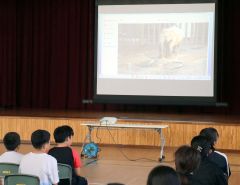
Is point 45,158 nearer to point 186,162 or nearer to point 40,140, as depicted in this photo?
point 40,140

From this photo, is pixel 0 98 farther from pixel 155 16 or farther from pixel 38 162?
pixel 38 162

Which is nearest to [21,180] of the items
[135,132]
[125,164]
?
[125,164]

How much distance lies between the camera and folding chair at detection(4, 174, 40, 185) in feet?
10.5

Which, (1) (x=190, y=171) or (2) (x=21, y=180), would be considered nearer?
(1) (x=190, y=171)

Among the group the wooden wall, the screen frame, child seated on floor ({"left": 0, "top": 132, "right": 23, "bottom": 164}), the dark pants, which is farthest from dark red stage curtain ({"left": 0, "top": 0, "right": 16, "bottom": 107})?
the dark pants

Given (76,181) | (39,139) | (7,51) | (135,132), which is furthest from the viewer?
(7,51)

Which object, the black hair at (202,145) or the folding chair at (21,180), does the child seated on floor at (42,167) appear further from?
the black hair at (202,145)

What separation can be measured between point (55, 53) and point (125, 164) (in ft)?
13.2

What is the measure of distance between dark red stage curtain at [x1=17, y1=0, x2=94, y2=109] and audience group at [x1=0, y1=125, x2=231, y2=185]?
18.1 feet

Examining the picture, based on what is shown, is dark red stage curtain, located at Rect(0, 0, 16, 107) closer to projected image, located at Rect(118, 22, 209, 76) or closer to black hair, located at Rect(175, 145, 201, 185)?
projected image, located at Rect(118, 22, 209, 76)

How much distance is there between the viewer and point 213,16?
827cm

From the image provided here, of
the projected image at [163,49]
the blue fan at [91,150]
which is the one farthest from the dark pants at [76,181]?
the projected image at [163,49]

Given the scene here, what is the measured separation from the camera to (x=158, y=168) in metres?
2.12

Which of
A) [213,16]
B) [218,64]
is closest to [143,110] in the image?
[218,64]
